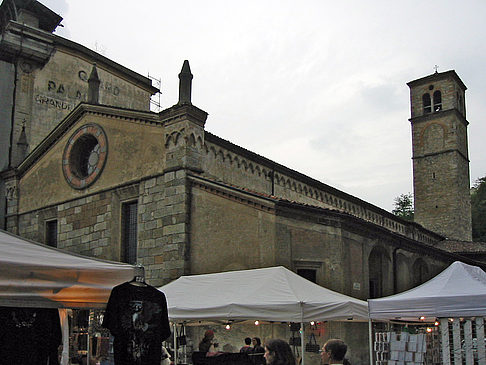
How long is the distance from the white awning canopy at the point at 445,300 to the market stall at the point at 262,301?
1.87 ft

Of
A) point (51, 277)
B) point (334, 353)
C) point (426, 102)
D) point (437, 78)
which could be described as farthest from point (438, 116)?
point (51, 277)

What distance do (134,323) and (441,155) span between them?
119 ft

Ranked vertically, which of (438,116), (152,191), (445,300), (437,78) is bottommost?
(445,300)

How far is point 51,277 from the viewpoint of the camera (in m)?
5.06

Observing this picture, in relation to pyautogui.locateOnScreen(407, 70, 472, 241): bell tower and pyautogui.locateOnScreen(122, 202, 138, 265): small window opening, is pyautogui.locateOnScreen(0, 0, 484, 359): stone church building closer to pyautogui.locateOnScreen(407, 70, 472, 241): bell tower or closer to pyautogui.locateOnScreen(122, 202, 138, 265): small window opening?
pyautogui.locateOnScreen(122, 202, 138, 265): small window opening

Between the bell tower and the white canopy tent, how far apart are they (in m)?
34.6

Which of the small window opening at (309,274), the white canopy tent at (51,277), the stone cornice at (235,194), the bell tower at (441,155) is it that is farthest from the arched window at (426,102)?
the white canopy tent at (51,277)

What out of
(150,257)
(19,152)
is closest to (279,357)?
(150,257)

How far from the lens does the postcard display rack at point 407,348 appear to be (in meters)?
8.55

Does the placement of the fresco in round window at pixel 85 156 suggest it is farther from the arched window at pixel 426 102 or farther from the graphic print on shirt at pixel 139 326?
the arched window at pixel 426 102

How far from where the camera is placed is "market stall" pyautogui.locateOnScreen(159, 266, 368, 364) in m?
8.74

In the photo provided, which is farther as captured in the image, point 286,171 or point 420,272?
point 420,272

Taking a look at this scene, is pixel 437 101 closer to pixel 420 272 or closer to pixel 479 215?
pixel 479 215

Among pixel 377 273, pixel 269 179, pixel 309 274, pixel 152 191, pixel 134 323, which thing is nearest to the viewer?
pixel 134 323
